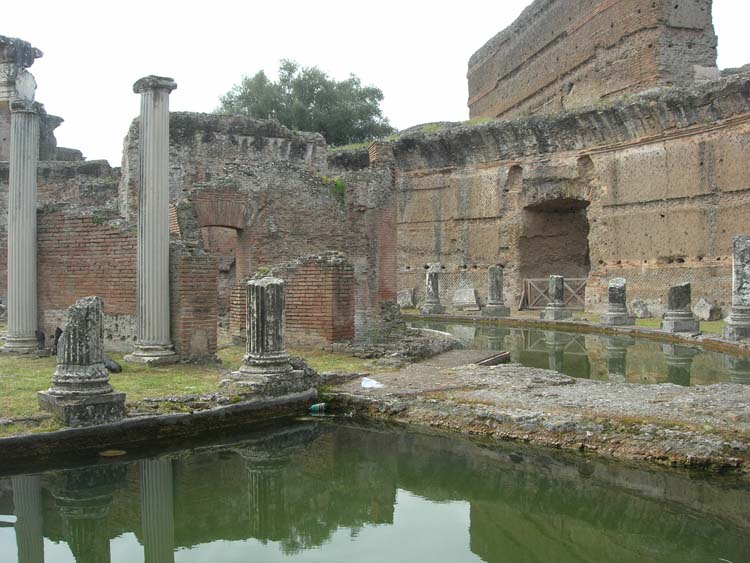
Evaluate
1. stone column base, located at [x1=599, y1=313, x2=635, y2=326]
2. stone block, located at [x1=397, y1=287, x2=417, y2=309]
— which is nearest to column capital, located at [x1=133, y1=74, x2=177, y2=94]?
stone column base, located at [x1=599, y1=313, x2=635, y2=326]

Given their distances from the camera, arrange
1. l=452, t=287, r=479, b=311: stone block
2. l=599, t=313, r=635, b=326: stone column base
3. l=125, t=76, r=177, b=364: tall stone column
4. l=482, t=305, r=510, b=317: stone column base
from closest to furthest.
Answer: l=125, t=76, r=177, b=364: tall stone column → l=599, t=313, r=635, b=326: stone column base → l=482, t=305, r=510, b=317: stone column base → l=452, t=287, r=479, b=311: stone block

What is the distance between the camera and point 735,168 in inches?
691

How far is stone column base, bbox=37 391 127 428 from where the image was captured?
17.8ft

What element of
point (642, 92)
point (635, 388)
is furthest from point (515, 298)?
point (635, 388)

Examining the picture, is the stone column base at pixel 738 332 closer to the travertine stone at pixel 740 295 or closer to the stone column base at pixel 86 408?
the travertine stone at pixel 740 295

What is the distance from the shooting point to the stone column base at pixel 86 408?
5.43 metres

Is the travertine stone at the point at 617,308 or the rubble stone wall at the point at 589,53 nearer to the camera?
the travertine stone at the point at 617,308

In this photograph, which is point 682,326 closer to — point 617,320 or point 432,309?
point 617,320

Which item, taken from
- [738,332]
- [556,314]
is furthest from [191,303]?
[556,314]

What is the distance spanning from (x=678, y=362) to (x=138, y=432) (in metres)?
8.12

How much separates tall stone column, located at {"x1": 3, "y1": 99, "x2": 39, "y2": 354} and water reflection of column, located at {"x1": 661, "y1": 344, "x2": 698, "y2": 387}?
823 centimetres

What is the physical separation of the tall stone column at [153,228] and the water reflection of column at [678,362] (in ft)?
20.1

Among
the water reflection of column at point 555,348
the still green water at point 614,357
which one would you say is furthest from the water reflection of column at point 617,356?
the water reflection of column at point 555,348

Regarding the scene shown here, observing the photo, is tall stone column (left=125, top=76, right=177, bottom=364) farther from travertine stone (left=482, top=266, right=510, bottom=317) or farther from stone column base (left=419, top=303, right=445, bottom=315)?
stone column base (left=419, top=303, right=445, bottom=315)
